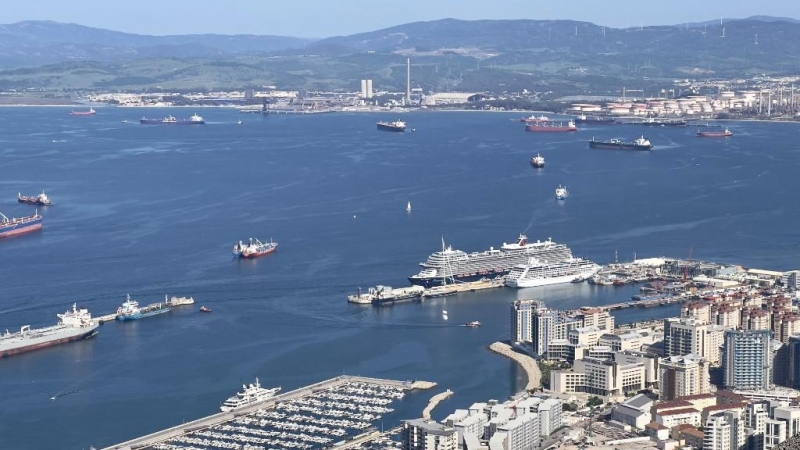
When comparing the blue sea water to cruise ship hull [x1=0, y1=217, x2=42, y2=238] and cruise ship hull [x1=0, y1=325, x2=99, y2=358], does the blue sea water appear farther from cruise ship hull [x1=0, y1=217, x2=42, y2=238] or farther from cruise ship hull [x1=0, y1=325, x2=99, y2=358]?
cruise ship hull [x1=0, y1=217, x2=42, y2=238]

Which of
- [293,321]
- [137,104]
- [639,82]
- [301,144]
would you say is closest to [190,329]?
[293,321]

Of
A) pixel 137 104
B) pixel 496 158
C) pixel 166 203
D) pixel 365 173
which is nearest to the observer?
pixel 166 203

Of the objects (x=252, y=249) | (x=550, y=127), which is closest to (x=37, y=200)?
(x=252, y=249)

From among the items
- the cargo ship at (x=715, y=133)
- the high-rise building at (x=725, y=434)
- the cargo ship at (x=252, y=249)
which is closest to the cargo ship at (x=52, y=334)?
the cargo ship at (x=252, y=249)

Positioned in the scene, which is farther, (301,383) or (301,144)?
(301,144)

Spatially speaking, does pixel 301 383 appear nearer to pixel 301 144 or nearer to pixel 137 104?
pixel 301 144

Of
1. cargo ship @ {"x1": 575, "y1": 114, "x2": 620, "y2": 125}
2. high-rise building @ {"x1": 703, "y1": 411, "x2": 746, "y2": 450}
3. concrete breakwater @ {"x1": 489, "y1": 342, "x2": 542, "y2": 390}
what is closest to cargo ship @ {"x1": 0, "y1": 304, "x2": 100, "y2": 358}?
concrete breakwater @ {"x1": 489, "y1": 342, "x2": 542, "y2": 390}

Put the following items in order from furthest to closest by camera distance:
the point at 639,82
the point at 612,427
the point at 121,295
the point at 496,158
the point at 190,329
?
the point at 639,82
the point at 496,158
the point at 121,295
the point at 190,329
the point at 612,427

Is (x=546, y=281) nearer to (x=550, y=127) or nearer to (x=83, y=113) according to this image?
(x=550, y=127)
